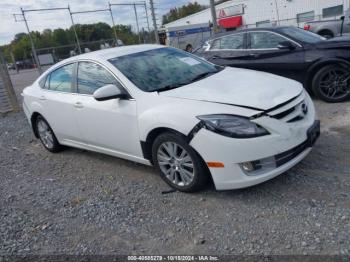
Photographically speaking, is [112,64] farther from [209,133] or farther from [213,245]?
[213,245]

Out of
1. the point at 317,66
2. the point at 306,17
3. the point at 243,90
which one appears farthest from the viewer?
the point at 306,17

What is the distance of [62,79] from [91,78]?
29.8 inches

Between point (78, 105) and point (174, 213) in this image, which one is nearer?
point (174, 213)

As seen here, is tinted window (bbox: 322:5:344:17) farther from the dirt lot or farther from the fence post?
the dirt lot

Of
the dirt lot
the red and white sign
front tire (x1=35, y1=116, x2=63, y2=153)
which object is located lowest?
the dirt lot

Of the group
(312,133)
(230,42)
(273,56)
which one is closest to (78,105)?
(312,133)

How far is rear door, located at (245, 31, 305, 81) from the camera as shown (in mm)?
6266

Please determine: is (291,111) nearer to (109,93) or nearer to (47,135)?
(109,93)

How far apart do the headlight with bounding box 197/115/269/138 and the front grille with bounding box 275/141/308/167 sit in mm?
285

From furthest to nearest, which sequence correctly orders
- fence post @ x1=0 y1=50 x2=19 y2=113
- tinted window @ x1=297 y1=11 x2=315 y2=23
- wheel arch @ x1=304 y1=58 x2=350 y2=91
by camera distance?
tinted window @ x1=297 y1=11 x2=315 y2=23 < fence post @ x1=0 y1=50 x2=19 y2=113 < wheel arch @ x1=304 y1=58 x2=350 y2=91

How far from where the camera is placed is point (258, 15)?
35.8m

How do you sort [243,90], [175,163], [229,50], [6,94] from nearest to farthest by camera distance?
[243,90], [175,163], [229,50], [6,94]

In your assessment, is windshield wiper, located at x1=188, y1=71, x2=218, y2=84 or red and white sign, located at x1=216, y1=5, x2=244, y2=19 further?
red and white sign, located at x1=216, y1=5, x2=244, y2=19

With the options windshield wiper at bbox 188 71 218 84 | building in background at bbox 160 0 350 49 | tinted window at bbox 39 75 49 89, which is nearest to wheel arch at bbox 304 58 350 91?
windshield wiper at bbox 188 71 218 84
